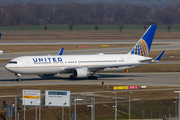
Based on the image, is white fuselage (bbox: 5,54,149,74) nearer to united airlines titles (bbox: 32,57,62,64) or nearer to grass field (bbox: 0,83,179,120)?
united airlines titles (bbox: 32,57,62,64)

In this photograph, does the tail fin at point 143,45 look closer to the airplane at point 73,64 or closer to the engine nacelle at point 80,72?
the airplane at point 73,64

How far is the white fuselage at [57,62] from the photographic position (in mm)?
58938

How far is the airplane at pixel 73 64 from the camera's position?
59.2 m

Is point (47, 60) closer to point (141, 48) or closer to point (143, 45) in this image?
point (141, 48)

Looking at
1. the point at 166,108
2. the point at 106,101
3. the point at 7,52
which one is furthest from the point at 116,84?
the point at 7,52

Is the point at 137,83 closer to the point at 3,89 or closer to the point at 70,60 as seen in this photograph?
the point at 70,60

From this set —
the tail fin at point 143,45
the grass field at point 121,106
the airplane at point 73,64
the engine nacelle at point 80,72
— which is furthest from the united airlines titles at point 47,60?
the tail fin at point 143,45

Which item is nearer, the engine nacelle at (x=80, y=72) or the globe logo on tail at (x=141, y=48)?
the engine nacelle at (x=80, y=72)

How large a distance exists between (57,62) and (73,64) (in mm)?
3313

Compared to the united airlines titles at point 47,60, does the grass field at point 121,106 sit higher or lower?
lower

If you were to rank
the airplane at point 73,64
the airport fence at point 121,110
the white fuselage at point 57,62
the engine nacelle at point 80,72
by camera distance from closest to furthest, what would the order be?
the airport fence at point 121,110 < the white fuselage at point 57,62 < the airplane at point 73,64 < the engine nacelle at point 80,72

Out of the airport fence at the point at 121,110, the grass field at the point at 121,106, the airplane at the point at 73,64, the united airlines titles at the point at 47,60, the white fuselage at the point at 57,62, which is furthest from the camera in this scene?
the united airlines titles at the point at 47,60

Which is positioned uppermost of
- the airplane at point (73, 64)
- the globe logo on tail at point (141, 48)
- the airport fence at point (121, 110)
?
the globe logo on tail at point (141, 48)

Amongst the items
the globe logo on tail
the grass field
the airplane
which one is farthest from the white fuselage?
the grass field
